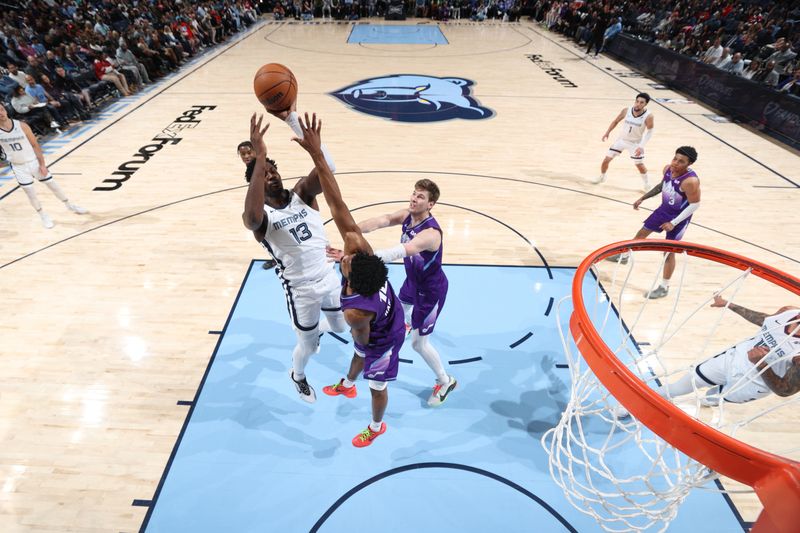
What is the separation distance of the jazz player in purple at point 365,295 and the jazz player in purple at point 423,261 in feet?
1.59

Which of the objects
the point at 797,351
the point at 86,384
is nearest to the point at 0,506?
the point at 86,384

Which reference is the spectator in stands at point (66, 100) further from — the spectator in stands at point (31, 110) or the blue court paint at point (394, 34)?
the blue court paint at point (394, 34)

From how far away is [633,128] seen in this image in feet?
24.2

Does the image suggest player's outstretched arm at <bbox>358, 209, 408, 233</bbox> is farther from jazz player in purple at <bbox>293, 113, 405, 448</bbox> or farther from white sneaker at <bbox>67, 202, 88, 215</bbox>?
white sneaker at <bbox>67, 202, 88, 215</bbox>

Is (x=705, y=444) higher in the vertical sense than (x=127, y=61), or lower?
higher

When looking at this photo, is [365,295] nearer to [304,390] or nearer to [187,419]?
[304,390]

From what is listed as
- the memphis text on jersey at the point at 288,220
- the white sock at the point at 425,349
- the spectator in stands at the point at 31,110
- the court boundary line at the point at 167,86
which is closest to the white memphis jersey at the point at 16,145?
the court boundary line at the point at 167,86

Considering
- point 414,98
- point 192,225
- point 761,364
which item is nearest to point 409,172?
point 192,225

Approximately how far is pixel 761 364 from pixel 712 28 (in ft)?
57.8

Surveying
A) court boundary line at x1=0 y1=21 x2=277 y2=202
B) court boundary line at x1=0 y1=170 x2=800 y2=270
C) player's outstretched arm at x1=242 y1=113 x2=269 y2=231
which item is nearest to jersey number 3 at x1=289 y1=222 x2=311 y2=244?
player's outstretched arm at x1=242 y1=113 x2=269 y2=231

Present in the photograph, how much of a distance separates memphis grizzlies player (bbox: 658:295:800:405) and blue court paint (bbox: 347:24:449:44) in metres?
18.3

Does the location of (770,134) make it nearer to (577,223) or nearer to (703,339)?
(577,223)

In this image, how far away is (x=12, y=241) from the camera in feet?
20.2

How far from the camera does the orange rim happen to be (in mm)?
1632
